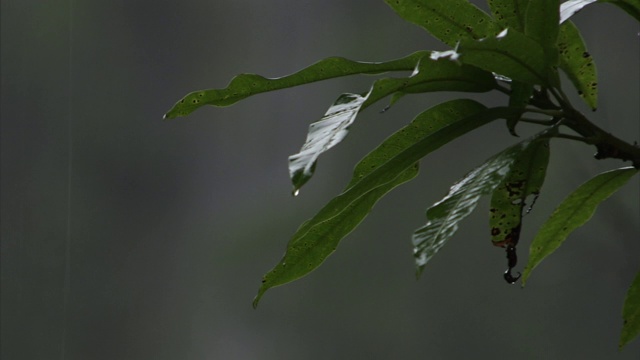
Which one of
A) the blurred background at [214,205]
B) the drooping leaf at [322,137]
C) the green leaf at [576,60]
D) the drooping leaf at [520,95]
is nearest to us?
the drooping leaf at [322,137]

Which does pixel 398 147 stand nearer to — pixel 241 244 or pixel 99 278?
pixel 241 244

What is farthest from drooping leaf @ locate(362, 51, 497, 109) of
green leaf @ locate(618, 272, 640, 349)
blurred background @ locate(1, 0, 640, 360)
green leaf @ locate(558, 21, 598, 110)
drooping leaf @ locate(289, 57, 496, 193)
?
blurred background @ locate(1, 0, 640, 360)

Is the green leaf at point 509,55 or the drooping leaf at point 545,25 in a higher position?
the drooping leaf at point 545,25

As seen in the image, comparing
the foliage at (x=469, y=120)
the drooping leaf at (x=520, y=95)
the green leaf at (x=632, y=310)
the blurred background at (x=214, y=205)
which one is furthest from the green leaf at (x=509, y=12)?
the blurred background at (x=214, y=205)

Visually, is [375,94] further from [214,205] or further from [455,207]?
[214,205]

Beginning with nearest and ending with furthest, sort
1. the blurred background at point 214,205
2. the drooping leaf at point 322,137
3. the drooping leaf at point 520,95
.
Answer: the drooping leaf at point 322,137
the drooping leaf at point 520,95
the blurred background at point 214,205

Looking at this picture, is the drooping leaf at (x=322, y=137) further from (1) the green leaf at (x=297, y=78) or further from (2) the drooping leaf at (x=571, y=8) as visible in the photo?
(2) the drooping leaf at (x=571, y=8)
